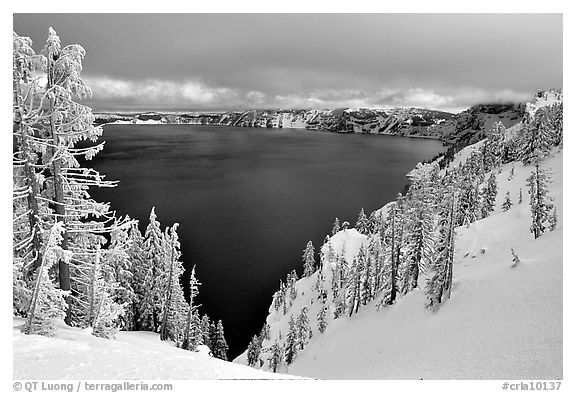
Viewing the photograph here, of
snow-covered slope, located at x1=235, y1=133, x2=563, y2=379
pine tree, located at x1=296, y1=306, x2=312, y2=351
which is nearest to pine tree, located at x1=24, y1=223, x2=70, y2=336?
snow-covered slope, located at x1=235, y1=133, x2=563, y2=379

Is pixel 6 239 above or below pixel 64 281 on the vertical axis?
above

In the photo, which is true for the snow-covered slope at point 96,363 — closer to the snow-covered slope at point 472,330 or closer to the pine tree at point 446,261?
the snow-covered slope at point 472,330

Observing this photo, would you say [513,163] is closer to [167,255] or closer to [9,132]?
[167,255]

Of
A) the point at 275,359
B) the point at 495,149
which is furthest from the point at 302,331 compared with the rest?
the point at 495,149

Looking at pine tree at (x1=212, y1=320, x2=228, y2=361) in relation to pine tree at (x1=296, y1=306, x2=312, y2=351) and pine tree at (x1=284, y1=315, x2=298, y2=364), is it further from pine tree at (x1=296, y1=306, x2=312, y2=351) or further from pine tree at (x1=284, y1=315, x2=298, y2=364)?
pine tree at (x1=296, y1=306, x2=312, y2=351)

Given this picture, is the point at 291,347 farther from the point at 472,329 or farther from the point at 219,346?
the point at 472,329
